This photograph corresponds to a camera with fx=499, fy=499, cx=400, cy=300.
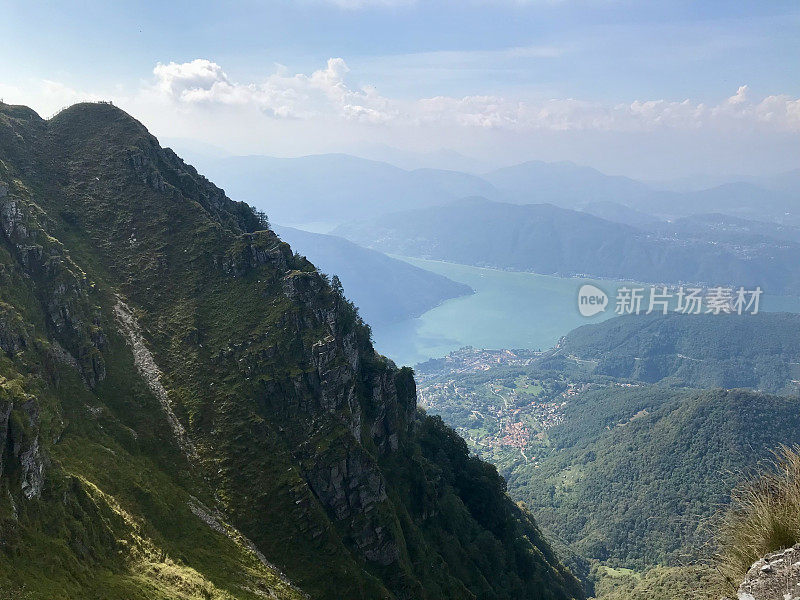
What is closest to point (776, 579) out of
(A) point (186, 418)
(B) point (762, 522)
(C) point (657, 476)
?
(B) point (762, 522)

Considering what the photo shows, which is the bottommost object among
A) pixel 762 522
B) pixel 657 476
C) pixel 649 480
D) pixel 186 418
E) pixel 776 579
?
pixel 649 480

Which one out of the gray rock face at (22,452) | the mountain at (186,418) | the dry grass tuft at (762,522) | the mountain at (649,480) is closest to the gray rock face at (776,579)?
the dry grass tuft at (762,522)

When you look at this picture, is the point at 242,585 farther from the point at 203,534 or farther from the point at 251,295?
the point at 251,295

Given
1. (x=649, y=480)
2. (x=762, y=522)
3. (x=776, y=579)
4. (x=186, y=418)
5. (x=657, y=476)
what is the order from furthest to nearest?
1. (x=649, y=480)
2. (x=657, y=476)
3. (x=186, y=418)
4. (x=762, y=522)
5. (x=776, y=579)

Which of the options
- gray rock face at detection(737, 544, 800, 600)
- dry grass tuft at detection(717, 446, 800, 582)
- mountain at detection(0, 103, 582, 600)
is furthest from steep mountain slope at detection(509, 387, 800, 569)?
gray rock face at detection(737, 544, 800, 600)

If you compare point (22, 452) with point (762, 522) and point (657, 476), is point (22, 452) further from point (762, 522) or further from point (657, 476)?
point (657, 476)

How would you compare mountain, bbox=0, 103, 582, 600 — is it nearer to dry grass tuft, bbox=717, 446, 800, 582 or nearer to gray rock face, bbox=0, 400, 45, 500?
gray rock face, bbox=0, 400, 45, 500

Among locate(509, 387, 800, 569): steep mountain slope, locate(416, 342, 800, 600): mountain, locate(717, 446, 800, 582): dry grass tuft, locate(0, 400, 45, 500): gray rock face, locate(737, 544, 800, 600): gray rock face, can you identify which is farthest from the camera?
locate(509, 387, 800, 569): steep mountain slope
